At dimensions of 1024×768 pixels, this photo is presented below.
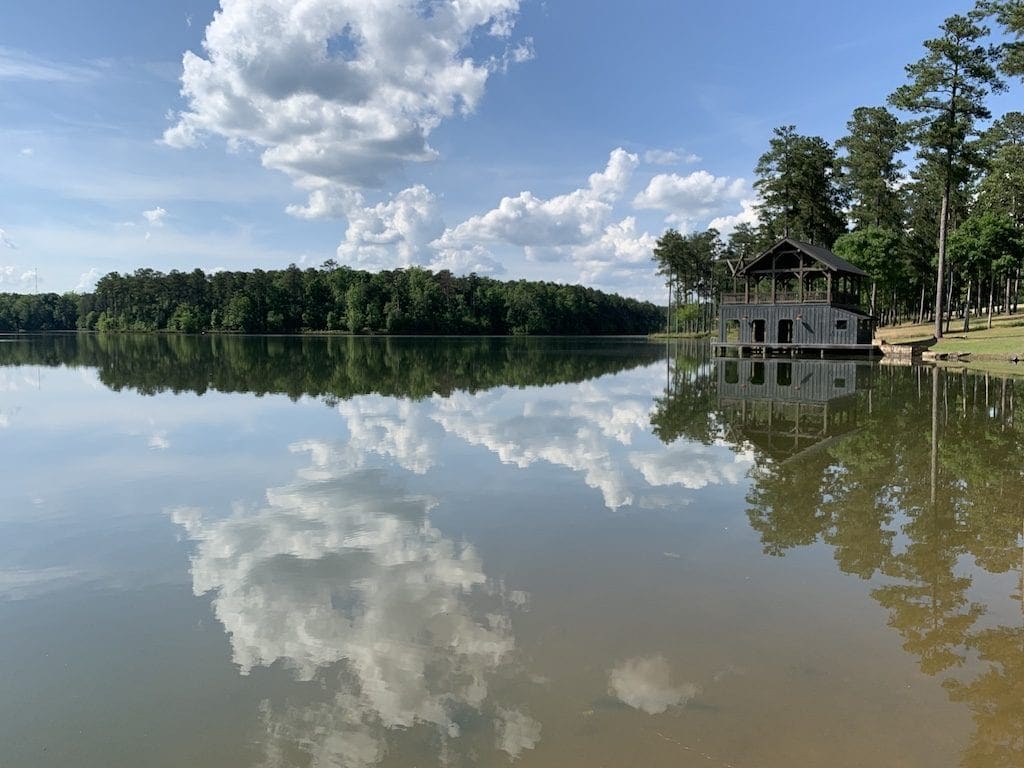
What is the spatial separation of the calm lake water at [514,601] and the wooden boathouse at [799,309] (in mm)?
31481

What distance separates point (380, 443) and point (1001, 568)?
35.5ft

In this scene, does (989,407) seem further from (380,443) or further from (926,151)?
(926,151)

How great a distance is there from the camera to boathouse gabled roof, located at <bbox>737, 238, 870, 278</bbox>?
43.2 metres

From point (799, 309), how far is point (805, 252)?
399cm

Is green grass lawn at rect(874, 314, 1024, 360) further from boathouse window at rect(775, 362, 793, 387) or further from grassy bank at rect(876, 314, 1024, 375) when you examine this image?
boathouse window at rect(775, 362, 793, 387)

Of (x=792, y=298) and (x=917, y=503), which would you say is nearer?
(x=917, y=503)

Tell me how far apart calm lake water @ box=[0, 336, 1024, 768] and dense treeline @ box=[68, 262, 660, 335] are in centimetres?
11236

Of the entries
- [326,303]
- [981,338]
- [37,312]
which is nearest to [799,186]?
[981,338]

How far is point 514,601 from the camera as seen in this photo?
6.15 meters

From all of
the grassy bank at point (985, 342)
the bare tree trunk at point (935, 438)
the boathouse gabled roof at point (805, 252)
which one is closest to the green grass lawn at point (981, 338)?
the grassy bank at point (985, 342)

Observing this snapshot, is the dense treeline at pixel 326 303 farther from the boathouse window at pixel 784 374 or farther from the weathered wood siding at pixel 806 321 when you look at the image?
the boathouse window at pixel 784 374

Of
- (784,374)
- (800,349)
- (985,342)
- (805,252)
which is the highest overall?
(805,252)

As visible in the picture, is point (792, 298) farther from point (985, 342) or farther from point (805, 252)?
point (985, 342)

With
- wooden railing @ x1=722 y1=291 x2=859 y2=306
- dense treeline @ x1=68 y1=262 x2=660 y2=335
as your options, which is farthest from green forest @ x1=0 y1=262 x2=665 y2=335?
wooden railing @ x1=722 y1=291 x2=859 y2=306
